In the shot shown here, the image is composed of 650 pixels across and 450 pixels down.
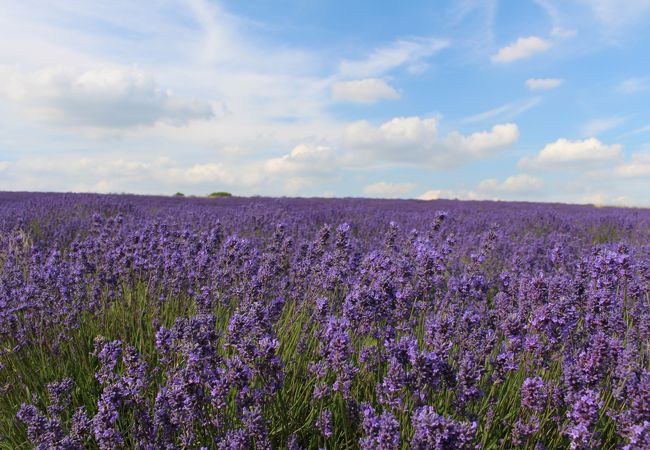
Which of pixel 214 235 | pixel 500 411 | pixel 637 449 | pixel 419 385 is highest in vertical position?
pixel 214 235

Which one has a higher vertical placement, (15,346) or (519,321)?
(519,321)

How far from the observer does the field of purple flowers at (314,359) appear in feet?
6.36

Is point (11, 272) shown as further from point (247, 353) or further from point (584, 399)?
point (584, 399)

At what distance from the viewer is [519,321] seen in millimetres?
2361

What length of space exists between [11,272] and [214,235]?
177 cm

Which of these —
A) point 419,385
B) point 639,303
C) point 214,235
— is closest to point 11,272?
point 214,235

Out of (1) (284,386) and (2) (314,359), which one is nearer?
(1) (284,386)

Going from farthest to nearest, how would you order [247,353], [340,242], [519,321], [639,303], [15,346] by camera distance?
1. [639,303]
2. [340,242]
3. [15,346]
4. [519,321]
5. [247,353]

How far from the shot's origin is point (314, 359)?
3043 mm

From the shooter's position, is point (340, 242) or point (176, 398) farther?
point (340, 242)

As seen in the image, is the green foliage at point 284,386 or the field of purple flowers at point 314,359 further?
the green foliage at point 284,386

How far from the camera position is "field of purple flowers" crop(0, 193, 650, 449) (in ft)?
6.36

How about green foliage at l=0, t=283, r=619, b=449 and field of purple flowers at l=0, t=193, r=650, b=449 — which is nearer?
field of purple flowers at l=0, t=193, r=650, b=449

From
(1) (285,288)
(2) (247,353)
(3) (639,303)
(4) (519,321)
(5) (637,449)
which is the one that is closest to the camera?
(5) (637,449)
